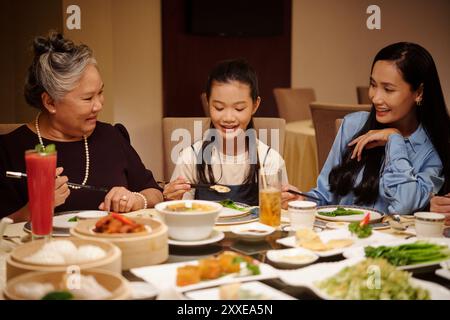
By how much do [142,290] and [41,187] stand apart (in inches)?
15.1

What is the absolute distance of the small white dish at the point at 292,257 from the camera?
4.35ft

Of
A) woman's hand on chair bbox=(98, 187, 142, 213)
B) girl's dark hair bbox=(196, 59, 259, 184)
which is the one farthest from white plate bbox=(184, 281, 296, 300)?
girl's dark hair bbox=(196, 59, 259, 184)

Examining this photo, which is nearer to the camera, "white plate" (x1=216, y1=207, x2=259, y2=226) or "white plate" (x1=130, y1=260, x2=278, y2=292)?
"white plate" (x1=130, y1=260, x2=278, y2=292)

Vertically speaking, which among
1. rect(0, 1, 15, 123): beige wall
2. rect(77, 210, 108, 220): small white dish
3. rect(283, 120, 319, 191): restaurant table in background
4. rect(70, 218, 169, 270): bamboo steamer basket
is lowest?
rect(283, 120, 319, 191): restaurant table in background

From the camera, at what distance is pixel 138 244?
1.28m

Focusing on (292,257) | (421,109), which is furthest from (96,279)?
(421,109)

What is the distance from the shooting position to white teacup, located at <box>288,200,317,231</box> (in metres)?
1.65

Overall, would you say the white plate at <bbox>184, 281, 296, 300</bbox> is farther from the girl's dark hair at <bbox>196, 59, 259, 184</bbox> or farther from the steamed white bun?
the girl's dark hair at <bbox>196, 59, 259, 184</bbox>

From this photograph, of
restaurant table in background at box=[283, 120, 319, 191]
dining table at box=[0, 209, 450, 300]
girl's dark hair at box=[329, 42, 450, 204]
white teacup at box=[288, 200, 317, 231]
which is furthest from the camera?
restaurant table in background at box=[283, 120, 319, 191]

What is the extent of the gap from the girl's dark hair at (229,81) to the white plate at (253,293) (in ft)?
4.61

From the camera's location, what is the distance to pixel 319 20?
275 inches

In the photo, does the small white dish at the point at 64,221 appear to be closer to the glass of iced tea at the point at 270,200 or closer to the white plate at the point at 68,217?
the white plate at the point at 68,217

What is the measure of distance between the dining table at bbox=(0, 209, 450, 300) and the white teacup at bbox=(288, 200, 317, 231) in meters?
0.03

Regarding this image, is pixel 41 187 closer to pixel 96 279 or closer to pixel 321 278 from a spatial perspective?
pixel 96 279
